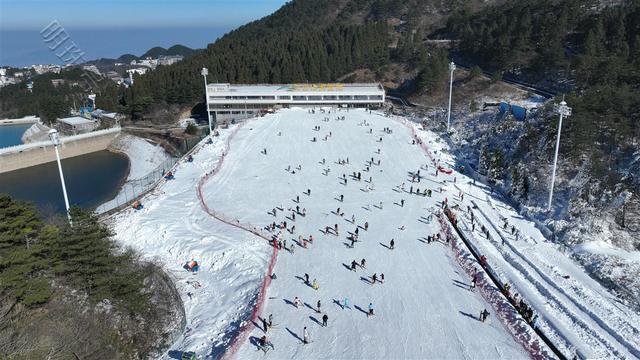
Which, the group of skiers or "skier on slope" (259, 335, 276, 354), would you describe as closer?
"skier on slope" (259, 335, 276, 354)

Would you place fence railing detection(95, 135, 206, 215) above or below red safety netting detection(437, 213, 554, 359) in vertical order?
above

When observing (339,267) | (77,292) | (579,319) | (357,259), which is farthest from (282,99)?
(579,319)

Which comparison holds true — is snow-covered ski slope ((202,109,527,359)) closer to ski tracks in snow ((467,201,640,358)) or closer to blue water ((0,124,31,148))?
ski tracks in snow ((467,201,640,358))

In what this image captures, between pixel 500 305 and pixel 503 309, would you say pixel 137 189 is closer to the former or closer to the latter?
pixel 500 305

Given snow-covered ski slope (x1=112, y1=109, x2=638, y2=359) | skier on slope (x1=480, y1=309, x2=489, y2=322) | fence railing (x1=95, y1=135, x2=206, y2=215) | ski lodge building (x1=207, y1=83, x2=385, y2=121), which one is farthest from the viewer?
ski lodge building (x1=207, y1=83, x2=385, y2=121)

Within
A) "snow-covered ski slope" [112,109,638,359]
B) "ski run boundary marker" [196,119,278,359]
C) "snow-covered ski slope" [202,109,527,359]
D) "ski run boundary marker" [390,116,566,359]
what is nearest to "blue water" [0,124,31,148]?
"snow-covered ski slope" [112,109,638,359]

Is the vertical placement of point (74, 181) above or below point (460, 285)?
below
